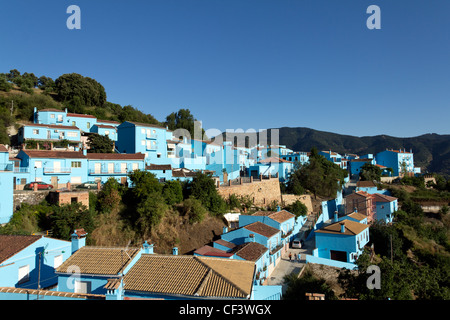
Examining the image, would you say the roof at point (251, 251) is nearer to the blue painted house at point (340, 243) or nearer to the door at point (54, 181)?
the blue painted house at point (340, 243)

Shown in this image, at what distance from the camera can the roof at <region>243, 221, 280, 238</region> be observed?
20084mm

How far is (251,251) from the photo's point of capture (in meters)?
17.0

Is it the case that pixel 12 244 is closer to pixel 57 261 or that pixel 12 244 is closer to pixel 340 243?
pixel 57 261

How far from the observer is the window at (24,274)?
11.2 meters

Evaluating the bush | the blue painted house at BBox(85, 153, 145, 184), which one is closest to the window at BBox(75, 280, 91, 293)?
the bush

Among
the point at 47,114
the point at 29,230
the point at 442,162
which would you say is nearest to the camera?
the point at 29,230

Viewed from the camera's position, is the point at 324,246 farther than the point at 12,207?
Yes

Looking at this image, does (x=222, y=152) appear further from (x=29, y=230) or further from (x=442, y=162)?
(x=442, y=162)

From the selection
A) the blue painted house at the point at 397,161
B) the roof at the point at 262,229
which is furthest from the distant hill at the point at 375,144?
the roof at the point at 262,229

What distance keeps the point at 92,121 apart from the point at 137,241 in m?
23.8

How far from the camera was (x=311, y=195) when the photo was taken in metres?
38.5

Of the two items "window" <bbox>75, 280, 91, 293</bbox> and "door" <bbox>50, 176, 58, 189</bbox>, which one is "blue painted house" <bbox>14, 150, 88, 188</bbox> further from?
"window" <bbox>75, 280, 91, 293</bbox>

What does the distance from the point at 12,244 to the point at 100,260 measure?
3.88 meters
